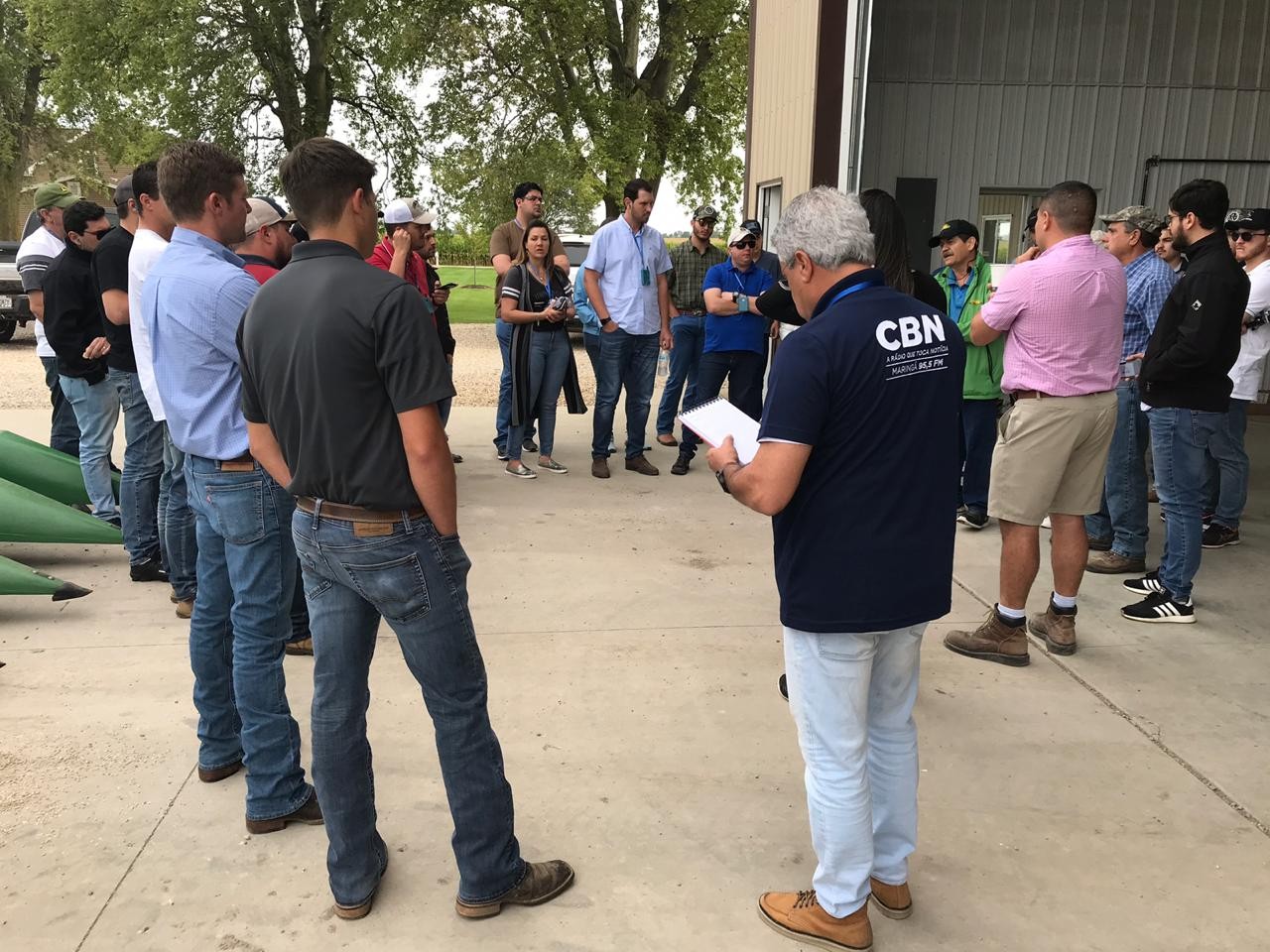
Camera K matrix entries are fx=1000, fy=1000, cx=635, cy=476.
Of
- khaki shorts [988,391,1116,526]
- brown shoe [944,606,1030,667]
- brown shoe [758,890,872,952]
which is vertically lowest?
brown shoe [758,890,872,952]

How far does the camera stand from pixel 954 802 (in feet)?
10.4

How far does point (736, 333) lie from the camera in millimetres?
7332

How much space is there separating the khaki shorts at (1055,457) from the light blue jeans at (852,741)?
76.0 inches

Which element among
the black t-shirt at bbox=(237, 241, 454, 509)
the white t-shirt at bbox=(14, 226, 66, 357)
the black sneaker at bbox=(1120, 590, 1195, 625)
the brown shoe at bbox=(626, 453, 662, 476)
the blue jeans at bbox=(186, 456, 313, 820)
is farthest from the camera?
the brown shoe at bbox=(626, 453, 662, 476)

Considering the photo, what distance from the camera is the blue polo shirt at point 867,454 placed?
86.8 inches

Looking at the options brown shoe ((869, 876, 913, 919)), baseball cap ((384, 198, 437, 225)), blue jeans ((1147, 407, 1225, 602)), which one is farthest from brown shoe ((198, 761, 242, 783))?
blue jeans ((1147, 407, 1225, 602))

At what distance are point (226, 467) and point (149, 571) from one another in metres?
2.57

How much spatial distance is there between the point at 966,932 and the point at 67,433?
6456 mm

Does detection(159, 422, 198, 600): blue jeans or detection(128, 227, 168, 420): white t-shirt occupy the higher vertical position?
detection(128, 227, 168, 420): white t-shirt

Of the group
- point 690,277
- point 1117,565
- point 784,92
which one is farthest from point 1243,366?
point 784,92

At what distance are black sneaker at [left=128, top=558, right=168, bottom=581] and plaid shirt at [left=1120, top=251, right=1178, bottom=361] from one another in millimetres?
5254

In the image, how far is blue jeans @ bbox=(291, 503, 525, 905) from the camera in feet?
7.68

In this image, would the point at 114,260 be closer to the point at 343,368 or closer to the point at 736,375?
the point at 343,368

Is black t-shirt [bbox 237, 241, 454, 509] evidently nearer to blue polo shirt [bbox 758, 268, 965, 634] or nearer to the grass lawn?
blue polo shirt [bbox 758, 268, 965, 634]
